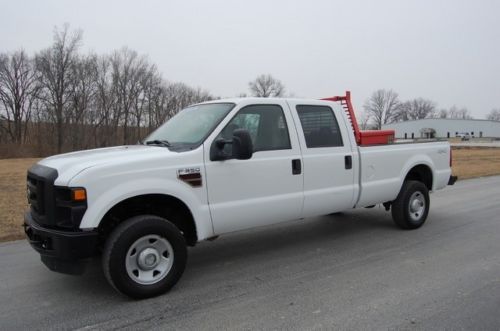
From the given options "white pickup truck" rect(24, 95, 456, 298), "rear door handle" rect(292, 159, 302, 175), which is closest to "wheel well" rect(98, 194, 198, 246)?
"white pickup truck" rect(24, 95, 456, 298)

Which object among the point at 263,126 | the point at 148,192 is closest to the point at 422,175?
the point at 263,126

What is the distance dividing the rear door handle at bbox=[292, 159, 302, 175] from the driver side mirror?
0.90 metres

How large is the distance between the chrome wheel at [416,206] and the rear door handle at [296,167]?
2571 mm

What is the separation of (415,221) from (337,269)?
2603 millimetres

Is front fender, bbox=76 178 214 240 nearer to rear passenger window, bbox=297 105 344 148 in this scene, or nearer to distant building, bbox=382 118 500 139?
rear passenger window, bbox=297 105 344 148

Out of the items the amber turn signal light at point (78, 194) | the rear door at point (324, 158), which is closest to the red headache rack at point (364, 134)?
the rear door at point (324, 158)

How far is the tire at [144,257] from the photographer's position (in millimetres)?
3998

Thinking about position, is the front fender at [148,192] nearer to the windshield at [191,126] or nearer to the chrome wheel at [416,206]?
the windshield at [191,126]

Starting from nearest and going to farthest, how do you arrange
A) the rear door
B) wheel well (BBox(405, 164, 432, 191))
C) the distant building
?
the rear door
wheel well (BBox(405, 164, 432, 191))
the distant building

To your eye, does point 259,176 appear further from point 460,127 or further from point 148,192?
point 460,127

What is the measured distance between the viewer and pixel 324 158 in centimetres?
561

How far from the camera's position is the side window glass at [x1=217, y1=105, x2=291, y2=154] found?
4.97 meters

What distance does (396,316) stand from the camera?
3732mm

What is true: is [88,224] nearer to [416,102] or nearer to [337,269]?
[337,269]
